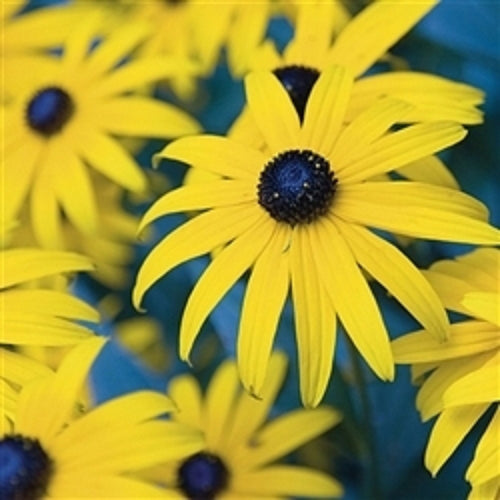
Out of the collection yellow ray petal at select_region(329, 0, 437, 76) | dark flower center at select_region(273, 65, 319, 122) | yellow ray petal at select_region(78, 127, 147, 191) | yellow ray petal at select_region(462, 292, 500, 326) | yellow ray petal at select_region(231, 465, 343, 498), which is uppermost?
yellow ray petal at select_region(329, 0, 437, 76)

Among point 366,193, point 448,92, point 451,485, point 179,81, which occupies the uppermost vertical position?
point 179,81

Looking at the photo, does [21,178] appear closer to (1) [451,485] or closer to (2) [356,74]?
(2) [356,74]

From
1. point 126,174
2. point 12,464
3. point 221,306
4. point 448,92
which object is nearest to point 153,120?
point 126,174

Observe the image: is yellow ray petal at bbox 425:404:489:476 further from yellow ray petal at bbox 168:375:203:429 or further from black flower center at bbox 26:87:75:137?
black flower center at bbox 26:87:75:137

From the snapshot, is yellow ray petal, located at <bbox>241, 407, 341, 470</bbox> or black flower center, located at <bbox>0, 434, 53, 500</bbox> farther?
yellow ray petal, located at <bbox>241, 407, 341, 470</bbox>

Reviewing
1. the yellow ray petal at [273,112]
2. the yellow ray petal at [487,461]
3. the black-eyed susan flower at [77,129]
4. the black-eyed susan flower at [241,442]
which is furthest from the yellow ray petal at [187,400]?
the yellow ray petal at [487,461]

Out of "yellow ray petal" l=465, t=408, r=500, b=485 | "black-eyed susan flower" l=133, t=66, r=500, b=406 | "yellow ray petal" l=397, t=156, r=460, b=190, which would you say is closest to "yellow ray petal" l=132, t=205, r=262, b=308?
"black-eyed susan flower" l=133, t=66, r=500, b=406

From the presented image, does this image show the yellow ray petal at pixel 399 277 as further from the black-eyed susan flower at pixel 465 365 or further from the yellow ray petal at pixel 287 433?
the yellow ray petal at pixel 287 433

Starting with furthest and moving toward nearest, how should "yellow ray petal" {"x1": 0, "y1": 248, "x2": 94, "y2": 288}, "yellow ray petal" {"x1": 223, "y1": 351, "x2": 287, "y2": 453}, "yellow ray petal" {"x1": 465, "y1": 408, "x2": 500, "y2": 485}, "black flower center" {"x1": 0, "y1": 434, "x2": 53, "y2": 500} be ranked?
"yellow ray petal" {"x1": 223, "y1": 351, "x2": 287, "y2": 453}, "yellow ray petal" {"x1": 0, "y1": 248, "x2": 94, "y2": 288}, "black flower center" {"x1": 0, "y1": 434, "x2": 53, "y2": 500}, "yellow ray petal" {"x1": 465, "y1": 408, "x2": 500, "y2": 485}
